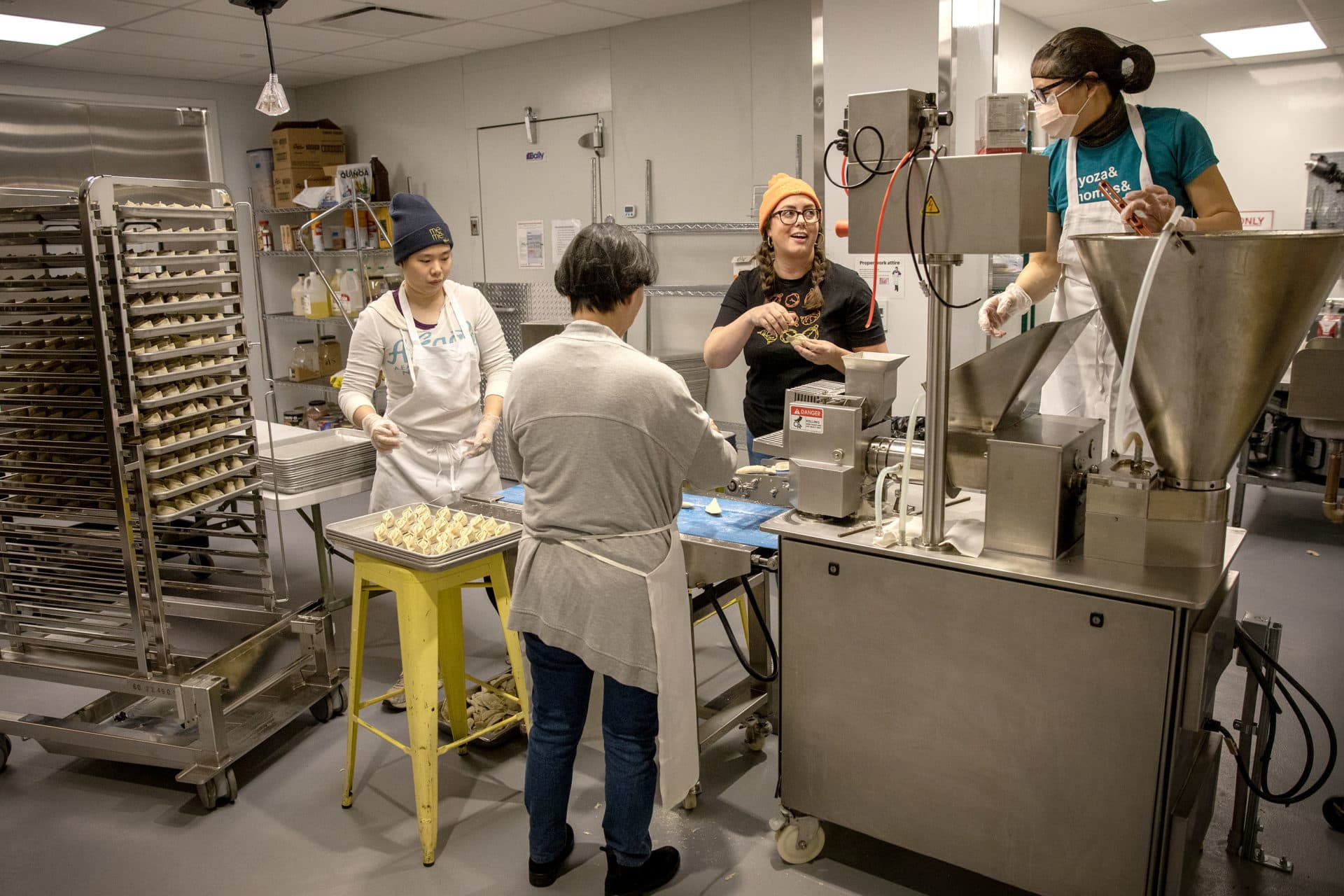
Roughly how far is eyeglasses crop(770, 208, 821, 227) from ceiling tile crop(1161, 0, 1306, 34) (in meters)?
3.54

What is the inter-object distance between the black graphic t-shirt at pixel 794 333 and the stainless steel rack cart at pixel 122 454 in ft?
5.14

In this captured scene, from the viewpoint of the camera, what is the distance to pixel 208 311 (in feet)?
9.16

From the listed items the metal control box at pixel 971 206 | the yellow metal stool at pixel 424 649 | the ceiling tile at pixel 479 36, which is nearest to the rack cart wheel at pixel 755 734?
the yellow metal stool at pixel 424 649

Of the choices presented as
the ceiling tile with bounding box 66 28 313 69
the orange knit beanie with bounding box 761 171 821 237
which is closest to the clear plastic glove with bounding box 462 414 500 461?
the orange knit beanie with bounding box 761 171 821 237

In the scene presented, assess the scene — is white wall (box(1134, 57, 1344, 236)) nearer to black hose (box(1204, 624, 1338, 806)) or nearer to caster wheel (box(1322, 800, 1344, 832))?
caster wheel (box(1322, 800, 1344, 832))

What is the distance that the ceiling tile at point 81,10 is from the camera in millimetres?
4637

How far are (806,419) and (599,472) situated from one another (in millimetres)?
499

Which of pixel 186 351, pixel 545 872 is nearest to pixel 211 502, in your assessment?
pixel 186 351

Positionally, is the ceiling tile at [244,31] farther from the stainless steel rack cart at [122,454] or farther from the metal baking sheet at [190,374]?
the metal baking sheet at [190,374]

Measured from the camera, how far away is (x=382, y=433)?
2977mm

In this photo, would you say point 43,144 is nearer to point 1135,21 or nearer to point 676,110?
point 676,110

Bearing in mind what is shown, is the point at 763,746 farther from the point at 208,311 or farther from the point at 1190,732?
the point at 208,311

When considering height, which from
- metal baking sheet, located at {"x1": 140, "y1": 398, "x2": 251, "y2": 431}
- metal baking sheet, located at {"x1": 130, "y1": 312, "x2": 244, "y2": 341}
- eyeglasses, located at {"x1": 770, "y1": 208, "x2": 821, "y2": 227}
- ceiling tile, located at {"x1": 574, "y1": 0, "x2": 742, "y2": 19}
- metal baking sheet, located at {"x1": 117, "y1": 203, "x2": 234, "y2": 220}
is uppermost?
ceiling tile, located at {"x1": 574, "y1": 0, "x2": 742, "y2": 19}

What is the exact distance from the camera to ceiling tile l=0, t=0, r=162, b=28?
464cm
